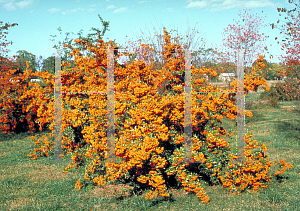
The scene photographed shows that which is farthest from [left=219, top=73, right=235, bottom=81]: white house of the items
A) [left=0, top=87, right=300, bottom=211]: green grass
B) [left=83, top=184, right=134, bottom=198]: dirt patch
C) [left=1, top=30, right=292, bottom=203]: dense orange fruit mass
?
[left=83, top=184, right=134, bottom=198]: dirt patch

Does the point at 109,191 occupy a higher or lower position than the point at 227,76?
lower

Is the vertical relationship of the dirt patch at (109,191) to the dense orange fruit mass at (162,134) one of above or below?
below

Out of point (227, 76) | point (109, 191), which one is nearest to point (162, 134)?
point (109, 191)

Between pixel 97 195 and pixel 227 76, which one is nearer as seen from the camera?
pixel 97 195

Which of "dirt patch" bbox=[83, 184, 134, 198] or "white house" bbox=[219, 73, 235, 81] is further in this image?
"white house" bbox=[219, 73, 235, 81]

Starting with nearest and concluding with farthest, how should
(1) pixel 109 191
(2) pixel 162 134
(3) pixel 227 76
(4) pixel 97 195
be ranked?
(2) pixel 162 134, (4) pixel 97 195, (1) pixel 109 191, (3) pixel 227 76

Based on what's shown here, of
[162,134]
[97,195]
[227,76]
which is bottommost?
[97,195]

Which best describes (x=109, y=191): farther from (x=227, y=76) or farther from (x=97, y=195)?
(x=227, y=76)

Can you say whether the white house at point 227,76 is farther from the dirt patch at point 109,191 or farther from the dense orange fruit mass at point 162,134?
the dirt patch at point 109,191

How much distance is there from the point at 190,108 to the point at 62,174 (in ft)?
9.96

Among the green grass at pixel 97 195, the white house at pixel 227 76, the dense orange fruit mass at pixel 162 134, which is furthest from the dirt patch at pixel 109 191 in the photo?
the white house at pixel 227 76

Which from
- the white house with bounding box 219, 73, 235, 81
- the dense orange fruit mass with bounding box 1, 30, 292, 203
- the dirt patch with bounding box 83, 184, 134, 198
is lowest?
the dirt patch with bounding box 83, 184, 134, 198

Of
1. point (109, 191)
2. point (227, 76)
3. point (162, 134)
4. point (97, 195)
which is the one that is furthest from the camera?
point (227, 76)

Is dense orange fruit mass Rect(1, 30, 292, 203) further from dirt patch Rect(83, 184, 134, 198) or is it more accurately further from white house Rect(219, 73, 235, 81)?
white house Rect(219, 73, 235, 81)
